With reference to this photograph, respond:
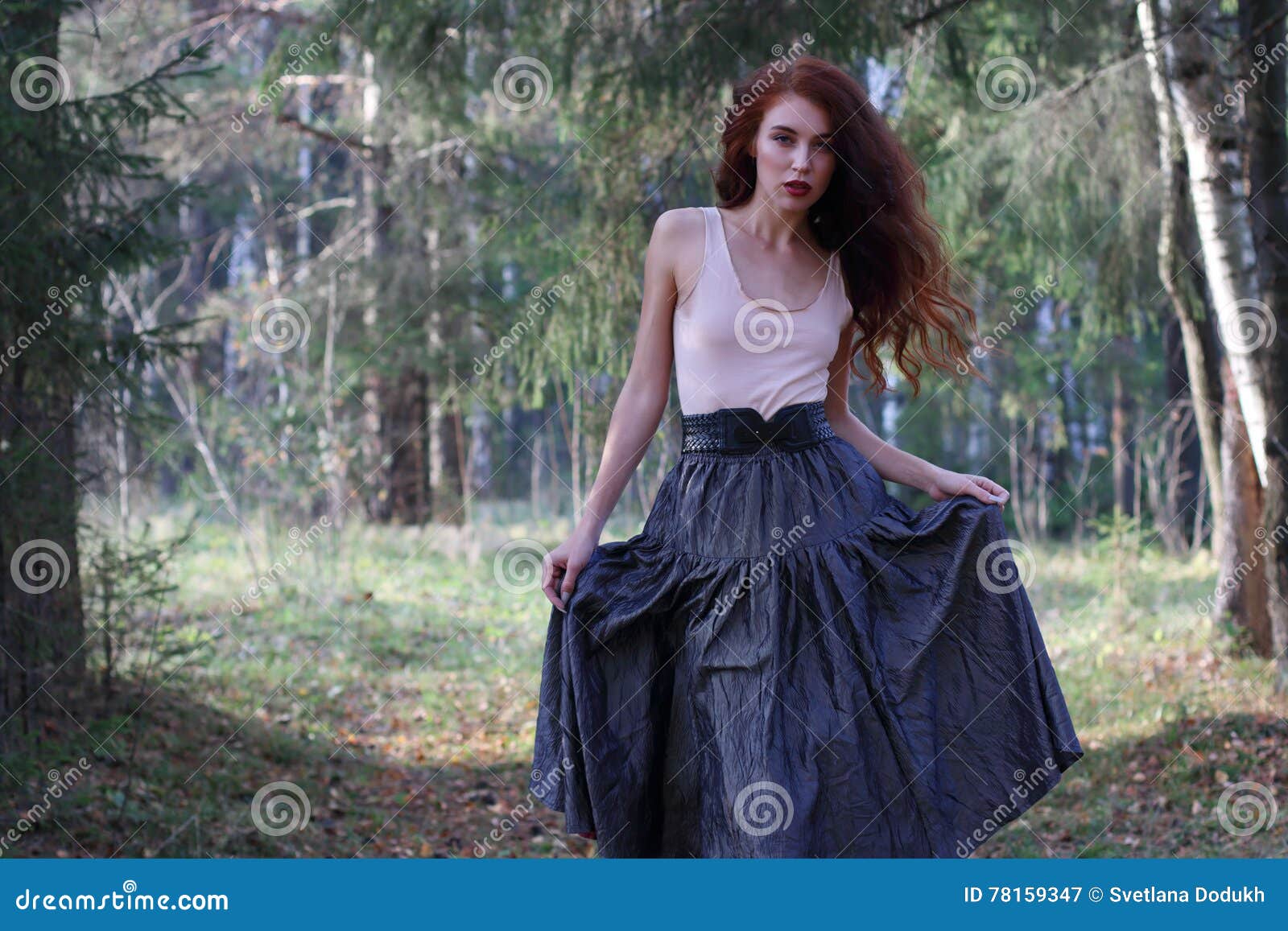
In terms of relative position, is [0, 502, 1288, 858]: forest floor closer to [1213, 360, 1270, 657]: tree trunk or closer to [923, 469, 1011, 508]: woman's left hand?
[1213, 360, 1270, 657]: tree trunk

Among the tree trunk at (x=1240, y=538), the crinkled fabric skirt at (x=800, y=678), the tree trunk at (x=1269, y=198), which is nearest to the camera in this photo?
the crinkled fabric skirt at (x=800, y=678)

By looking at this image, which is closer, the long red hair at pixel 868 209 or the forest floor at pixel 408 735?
the long red hair at pixel 868 209

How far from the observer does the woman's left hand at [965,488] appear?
108 inches

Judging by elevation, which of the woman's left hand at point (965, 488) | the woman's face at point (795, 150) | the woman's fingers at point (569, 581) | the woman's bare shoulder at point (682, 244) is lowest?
the woman's fingers at point (569, 581)

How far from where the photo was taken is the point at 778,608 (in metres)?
2.59

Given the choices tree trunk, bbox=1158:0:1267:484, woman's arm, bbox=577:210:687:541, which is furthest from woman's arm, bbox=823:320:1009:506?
tree trunk, bbox=1158:0:1267:484

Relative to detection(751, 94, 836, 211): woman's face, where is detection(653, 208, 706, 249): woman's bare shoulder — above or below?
below

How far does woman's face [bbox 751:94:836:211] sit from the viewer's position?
272 cm

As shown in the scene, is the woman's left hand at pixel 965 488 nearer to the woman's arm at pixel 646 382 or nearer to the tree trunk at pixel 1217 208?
the woman's arm at pixel 646 382

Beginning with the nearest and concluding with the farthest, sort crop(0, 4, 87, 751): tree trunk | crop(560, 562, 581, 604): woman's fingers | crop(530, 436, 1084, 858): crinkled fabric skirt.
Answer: crop(530, 436, 1084, 858): crinkled fabric skirt, crop(560, 562, 581, 604): woman's fingers, crop(0, 4, 87, 751): tree trunk

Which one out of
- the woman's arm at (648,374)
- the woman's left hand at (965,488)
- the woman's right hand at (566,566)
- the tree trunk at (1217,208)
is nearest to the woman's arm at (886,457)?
the woman's left hand at (965,488)

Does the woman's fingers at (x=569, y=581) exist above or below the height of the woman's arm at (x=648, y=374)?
below

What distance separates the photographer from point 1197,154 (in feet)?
18.1

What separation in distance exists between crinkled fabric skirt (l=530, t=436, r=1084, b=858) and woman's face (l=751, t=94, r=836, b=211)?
1.77 feet
